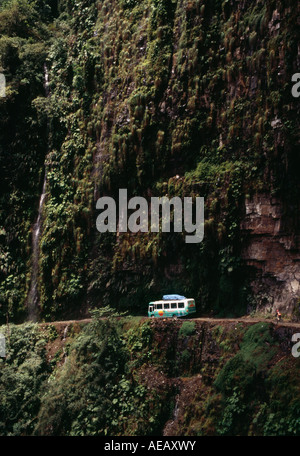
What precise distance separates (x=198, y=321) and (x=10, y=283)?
9.95 metres

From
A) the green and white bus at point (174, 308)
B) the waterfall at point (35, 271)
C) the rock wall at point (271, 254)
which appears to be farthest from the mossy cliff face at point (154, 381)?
the waterfall at point (35, 271)

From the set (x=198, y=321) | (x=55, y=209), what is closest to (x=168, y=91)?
(x=55, y=209)

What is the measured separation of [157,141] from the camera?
20.6 meters

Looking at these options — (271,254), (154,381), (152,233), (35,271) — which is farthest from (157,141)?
(154,381)

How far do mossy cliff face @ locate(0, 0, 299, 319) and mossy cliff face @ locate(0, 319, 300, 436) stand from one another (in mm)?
2175

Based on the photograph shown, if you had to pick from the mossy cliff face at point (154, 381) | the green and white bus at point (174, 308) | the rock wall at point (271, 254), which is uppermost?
the rock wall at point (271, 254)

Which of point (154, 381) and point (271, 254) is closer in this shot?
point (154, 381)

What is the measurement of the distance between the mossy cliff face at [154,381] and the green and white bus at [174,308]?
2.25ft

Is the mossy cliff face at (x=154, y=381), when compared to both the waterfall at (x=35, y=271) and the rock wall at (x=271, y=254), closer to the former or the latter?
the rock wall at (x=271, y=254)

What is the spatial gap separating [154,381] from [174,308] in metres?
2.74

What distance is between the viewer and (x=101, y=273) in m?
21.8

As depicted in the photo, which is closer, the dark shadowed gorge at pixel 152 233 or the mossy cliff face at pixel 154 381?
the mossy cliff face at pixel 154 381

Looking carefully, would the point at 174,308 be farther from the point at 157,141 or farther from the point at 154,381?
the point at 157,141

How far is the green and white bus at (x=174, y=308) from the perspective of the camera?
1825 centimetres
